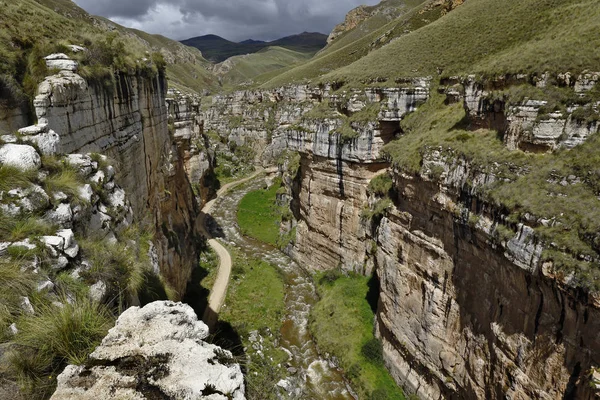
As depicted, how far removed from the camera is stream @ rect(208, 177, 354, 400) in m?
18.6

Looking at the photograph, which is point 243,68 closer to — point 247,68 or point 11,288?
point 247,68

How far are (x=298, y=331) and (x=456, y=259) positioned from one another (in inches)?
484

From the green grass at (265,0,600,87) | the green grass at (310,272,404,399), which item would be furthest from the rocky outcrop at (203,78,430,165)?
the green grass at (310,272,404,399)

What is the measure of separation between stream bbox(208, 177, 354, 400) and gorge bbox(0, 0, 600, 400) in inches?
5.9

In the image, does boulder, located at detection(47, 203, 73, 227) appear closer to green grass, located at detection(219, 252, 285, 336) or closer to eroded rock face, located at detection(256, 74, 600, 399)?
eroded rock face, located at detection(256, 74, 600, 399)

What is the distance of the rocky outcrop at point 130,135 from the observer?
995 centimetres

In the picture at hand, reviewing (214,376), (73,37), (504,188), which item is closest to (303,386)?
(504,188)

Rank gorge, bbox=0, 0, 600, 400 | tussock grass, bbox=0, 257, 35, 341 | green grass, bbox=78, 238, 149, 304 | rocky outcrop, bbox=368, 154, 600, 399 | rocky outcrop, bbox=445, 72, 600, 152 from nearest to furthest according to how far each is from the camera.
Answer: tussock grass, bbox=0, 257, 35, 341 → gorge, bbox=0, 0, 600, 400 → green grass, bbox=78, 238, 149, 304 → rocky outcrop, bbox=368, 154, 600, 399 → rocky outcrop, bbox=445, 72, 600, 152

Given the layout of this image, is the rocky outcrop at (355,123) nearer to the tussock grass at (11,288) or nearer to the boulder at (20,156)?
the boulder at (20,156)

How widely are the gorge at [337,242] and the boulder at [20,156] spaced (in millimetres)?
35

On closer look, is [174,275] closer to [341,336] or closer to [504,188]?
[341,336]

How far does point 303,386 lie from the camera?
18.7 metres

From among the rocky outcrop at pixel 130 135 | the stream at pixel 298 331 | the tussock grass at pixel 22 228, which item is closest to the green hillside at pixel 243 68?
the stream at pixel 298 331

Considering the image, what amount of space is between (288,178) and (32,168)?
29813 mm
